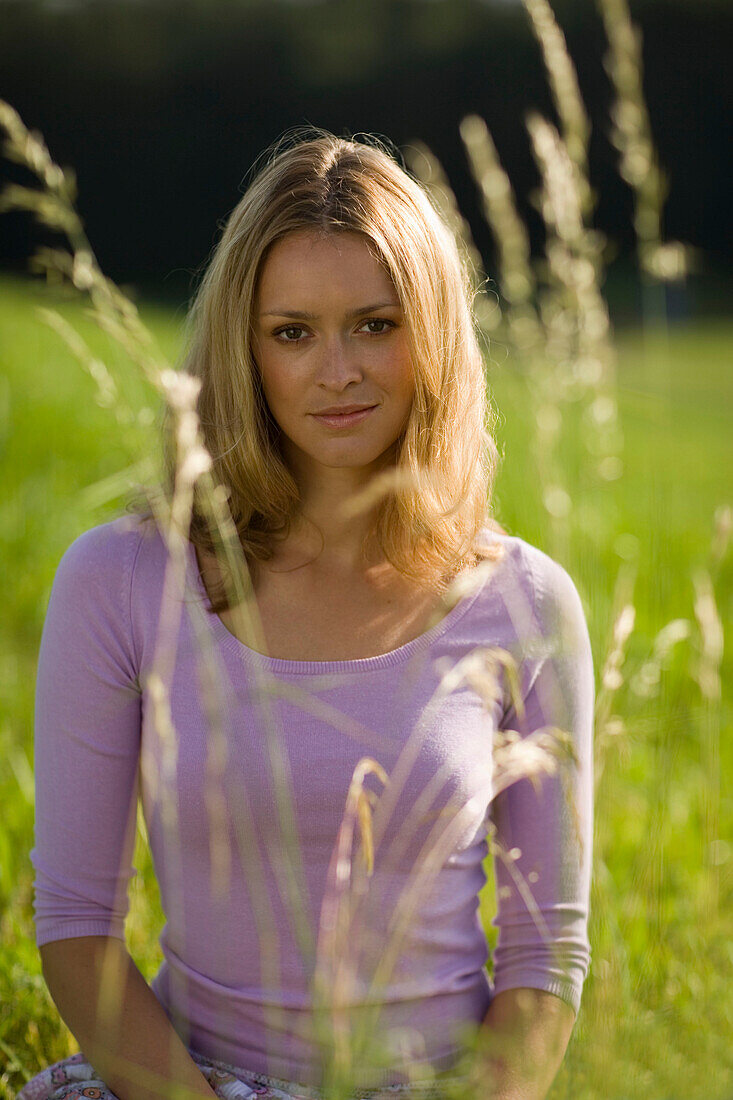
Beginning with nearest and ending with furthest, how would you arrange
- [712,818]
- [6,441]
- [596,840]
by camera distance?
[712,818] → [596,840] → [6,441]

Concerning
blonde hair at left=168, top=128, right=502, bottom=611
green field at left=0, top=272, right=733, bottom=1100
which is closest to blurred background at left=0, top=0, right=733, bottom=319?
green field at left=0, top=272, right=733, bottom=1100

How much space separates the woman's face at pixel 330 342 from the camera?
1.28 m

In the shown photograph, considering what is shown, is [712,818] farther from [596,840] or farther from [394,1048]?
[394,1048]

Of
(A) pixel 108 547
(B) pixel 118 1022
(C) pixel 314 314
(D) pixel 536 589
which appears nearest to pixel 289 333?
(C) pixel 314 314

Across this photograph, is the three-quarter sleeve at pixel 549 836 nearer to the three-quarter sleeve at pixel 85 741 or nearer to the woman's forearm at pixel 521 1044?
the woman's forearm at pixel 521 1044

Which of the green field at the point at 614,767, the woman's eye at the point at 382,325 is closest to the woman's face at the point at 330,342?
the woman's eye at the point at 382,325

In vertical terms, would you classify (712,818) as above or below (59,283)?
below

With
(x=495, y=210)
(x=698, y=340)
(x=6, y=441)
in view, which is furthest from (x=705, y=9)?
(x=495, y=210)

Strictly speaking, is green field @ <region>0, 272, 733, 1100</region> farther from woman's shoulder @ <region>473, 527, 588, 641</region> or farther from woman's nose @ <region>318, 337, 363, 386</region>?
woman's nose @ <region>318, 337, 363, 386</region>

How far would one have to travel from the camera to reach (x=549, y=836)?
1391 mm

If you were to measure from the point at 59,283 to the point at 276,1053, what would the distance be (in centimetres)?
100

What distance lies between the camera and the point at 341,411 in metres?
1.31

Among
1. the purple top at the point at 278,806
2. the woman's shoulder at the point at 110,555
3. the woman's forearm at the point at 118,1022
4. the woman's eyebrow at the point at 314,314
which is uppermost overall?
the woman's eyebrow at the point at 314,314

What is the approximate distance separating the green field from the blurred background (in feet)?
20.6
